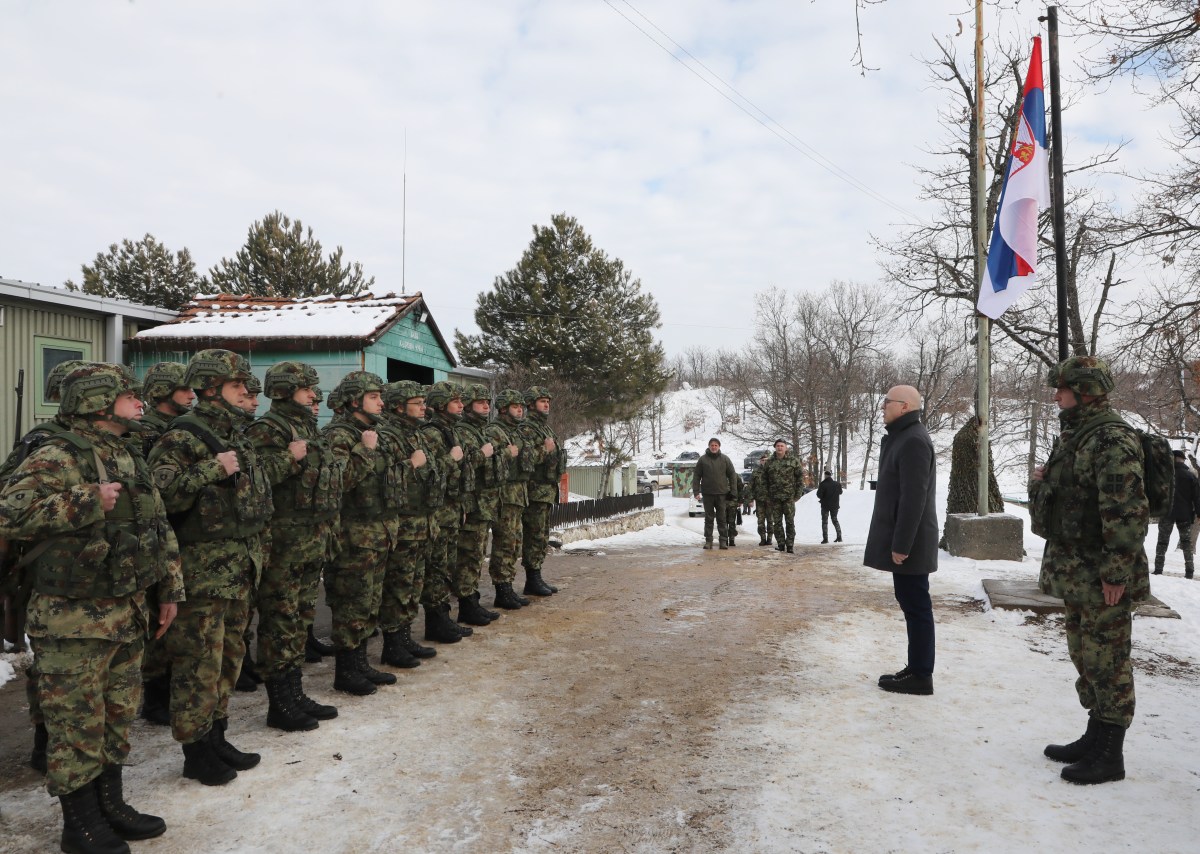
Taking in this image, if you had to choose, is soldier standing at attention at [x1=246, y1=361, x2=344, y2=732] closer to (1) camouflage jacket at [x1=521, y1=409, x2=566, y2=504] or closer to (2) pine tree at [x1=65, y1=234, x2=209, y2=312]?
(1) camouflage jacket at [x1=521, y1=409, x2=566, y2=504]

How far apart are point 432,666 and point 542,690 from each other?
1049 millimetres

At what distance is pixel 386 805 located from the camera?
11.6 ft

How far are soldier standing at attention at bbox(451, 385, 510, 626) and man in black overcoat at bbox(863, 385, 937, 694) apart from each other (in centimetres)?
346

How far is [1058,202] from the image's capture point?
734 cm

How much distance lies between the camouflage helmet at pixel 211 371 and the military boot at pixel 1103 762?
466 centimetres

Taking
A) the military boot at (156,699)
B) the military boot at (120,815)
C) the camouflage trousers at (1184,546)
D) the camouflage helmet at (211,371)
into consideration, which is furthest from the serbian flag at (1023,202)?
the military boot at (120,815)

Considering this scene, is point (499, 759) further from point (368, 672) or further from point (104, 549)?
point (104, 549)

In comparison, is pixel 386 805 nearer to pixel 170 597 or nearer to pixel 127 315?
pixel 170 597

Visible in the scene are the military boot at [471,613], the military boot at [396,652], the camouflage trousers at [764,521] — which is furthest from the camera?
the camouflage trousers at [764,521]

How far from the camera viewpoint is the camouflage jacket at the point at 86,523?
3010 millimetres

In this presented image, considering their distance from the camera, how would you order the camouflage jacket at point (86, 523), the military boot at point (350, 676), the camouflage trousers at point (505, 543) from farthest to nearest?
the camouflage trousers at point (505, 543), the military boot at point (350, 676), the camouflage jacket at point (86, 523)

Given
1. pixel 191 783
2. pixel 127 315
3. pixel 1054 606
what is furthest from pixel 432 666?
pixel 127 315

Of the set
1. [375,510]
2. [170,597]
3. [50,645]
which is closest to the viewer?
[50,645]

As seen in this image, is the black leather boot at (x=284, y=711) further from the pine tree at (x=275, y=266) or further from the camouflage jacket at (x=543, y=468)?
the pine tree at (x=275, y=266)
